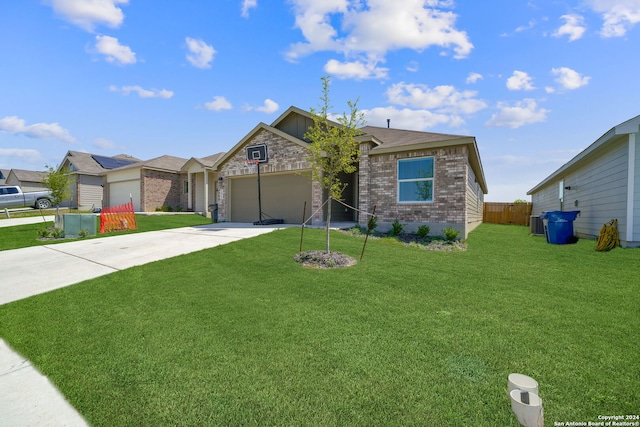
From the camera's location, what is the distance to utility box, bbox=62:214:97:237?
36.4ft

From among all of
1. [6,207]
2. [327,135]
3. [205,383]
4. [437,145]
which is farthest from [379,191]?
[6,207]

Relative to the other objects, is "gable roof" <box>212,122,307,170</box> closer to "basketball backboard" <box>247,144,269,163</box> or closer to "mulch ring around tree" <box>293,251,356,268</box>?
"basketball backboard" <box>247,144,269,163</box>

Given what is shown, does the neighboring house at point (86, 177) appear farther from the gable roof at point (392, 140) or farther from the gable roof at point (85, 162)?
the gable roof at point (392, 140)

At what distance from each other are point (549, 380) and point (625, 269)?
19.0 ft

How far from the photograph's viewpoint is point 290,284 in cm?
516

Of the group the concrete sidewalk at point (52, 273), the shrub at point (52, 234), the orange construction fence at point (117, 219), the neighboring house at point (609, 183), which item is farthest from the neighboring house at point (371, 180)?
the shrub at point (52, 234)

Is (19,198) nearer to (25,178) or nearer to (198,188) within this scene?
(198,188)

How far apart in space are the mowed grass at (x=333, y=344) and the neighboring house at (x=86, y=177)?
25.7m

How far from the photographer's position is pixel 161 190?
76.2 ft

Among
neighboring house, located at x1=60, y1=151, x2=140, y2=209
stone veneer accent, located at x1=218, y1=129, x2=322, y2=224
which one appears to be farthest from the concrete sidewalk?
neighboring house, located at x1=60, y1=151, x2=140, y2=209

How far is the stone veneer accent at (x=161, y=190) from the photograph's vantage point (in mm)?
22203

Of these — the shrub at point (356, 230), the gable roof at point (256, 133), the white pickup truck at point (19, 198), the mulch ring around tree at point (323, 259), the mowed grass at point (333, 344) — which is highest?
the gable roof at point (256, 133)

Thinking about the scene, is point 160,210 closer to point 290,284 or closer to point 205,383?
point 290,284

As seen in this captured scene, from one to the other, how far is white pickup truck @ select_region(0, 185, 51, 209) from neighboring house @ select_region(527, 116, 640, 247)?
2785 cm
